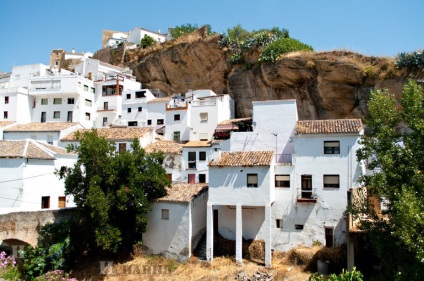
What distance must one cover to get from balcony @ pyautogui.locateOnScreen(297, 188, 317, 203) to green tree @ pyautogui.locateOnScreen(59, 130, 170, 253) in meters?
8.00

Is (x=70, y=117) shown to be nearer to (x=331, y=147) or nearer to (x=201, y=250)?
(x=201, y=250)

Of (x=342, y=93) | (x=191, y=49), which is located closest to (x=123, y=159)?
(x=342, y=93)

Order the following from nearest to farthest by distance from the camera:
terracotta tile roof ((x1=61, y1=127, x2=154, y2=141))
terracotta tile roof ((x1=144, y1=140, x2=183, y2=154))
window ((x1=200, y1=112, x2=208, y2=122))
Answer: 1. terracotta tile roof ((x1=144, y1=140, x2=183, y2=154))
2. terracotta tile roof ((x1=61, y1=127, x2=154, y2=141))
3. window ((x1=200, y1=112, x2=208, y2=122))

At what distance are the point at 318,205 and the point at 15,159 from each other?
19902 mm

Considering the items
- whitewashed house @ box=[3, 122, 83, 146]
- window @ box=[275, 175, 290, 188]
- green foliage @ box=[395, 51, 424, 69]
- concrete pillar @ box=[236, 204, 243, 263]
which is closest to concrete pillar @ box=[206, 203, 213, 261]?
concrete pillar @ box=[236, 204, 243, 263]

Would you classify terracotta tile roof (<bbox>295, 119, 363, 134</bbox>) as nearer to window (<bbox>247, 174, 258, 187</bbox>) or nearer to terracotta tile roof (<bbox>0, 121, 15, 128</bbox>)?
window (<bbox>247, 174, 258, 187</bbox>)

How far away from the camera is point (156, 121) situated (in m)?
40.7

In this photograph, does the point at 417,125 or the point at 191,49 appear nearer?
the point at 417,125

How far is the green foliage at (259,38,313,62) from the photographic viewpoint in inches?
1414

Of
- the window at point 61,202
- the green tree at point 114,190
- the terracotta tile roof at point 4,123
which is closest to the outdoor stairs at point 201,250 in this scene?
the green tree at point 114,190

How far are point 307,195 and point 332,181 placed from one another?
5.38 ft

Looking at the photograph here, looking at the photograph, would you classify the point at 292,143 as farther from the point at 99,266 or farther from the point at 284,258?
the point at 99,266

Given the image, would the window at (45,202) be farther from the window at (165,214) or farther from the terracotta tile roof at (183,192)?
the window at (165,214)

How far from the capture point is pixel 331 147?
23.1 metres
